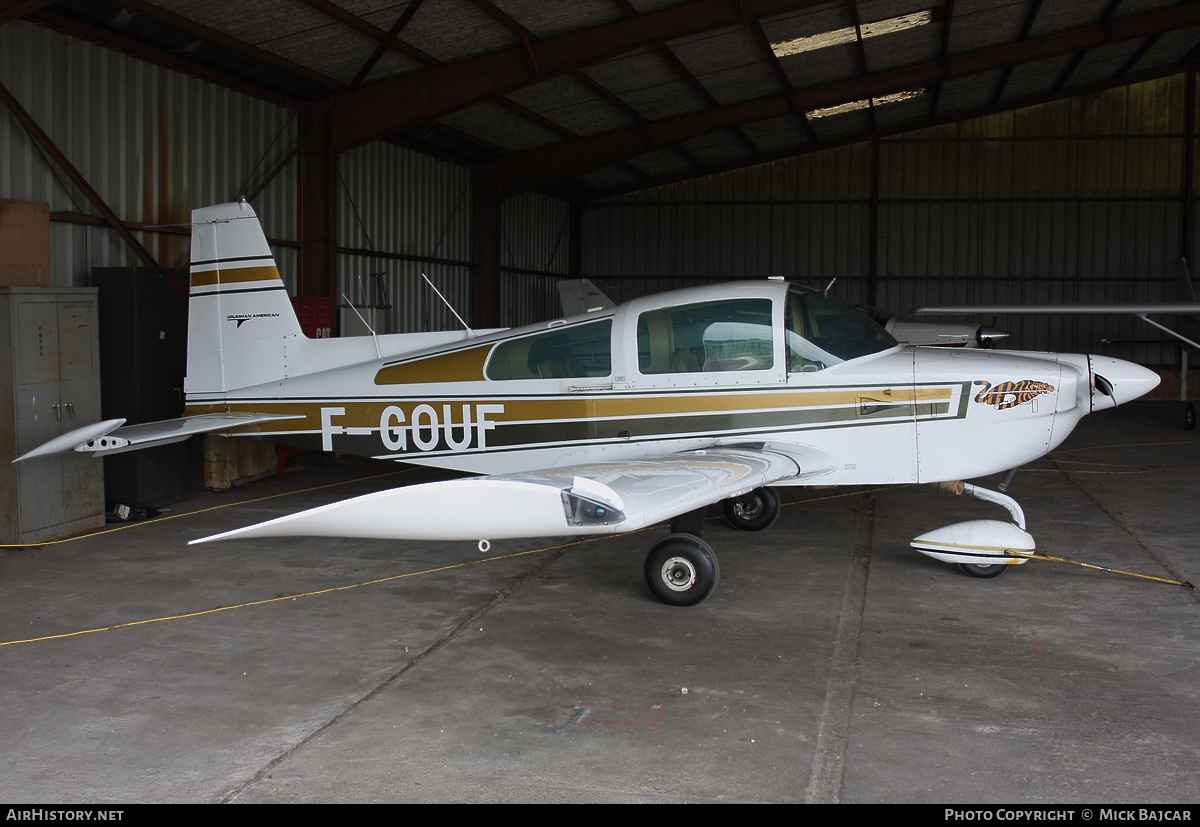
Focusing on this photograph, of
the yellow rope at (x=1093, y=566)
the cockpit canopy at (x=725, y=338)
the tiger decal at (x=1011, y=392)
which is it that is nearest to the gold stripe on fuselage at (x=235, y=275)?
the cockpit canopy at (x=725, y=338)

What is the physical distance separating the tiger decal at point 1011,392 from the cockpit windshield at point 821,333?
808 mm

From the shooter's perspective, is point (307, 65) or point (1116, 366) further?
point (307, 65)

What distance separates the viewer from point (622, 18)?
39.3 ft

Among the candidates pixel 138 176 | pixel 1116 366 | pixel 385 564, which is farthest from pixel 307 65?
pixel 1116 366

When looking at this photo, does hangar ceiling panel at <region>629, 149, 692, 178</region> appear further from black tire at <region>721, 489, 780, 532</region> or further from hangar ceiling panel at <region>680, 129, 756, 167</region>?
black tire at <region>721, 489, 780, 532</region>

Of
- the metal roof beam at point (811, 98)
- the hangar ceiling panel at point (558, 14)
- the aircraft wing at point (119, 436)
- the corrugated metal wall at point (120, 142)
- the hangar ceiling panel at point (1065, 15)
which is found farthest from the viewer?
the metal roof beam at point (811, 98)

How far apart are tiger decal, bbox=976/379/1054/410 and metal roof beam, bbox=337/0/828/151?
7.48m

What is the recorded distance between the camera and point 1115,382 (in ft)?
21.4

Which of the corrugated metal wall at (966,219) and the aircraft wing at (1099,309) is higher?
the corrugated metal wall at (966,219)

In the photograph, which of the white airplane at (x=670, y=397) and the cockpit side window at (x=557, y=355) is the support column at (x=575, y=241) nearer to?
the white airplane at (x=670, y=397)

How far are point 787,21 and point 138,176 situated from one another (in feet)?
31.1

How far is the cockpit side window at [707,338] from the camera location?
6688mm

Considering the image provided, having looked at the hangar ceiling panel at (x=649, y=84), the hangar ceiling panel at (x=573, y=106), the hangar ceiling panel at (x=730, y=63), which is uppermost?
the hangar ceiling panel at (x=730, y=63)

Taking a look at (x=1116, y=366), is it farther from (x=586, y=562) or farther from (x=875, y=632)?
(x=586, y=562)
